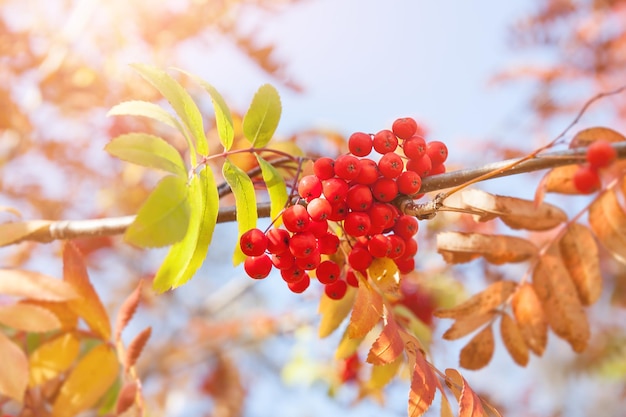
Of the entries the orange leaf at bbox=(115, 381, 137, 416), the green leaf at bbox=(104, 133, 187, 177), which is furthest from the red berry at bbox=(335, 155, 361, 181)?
the orange leaf at bbox=(115, 381, 137, 416)

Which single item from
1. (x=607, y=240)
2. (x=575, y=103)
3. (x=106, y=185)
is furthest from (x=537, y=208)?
(x=575, y=103)

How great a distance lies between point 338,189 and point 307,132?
74.5 inches

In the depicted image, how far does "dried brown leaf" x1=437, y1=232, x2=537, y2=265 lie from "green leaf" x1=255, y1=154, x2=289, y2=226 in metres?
0.50

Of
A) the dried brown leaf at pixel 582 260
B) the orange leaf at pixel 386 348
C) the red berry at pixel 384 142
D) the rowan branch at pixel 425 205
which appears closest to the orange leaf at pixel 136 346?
the rowan branch at pixel 425 205

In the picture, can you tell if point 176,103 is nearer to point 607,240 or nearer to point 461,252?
point 461,252

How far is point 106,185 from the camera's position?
464 centimetres

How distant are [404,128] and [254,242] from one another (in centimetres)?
43

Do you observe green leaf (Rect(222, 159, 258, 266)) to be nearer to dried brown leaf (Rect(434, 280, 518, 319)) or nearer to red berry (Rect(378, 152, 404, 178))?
red berry (Rect(378, 152, 404, 178))

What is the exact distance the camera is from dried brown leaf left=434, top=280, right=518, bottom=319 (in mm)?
1531

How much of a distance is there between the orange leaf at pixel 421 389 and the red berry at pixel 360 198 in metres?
0.33

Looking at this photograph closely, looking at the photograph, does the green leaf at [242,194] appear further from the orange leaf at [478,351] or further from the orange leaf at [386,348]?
the orange leaf at [478,351]

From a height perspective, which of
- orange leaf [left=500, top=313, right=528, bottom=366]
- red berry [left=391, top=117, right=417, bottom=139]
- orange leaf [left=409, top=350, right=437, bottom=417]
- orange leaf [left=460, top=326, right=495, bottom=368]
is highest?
red berry [left=391, top=117, right=417, bottom=139]

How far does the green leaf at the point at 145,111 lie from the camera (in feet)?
3.56

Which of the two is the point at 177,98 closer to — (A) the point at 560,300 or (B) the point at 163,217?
(B) the point at 163,217
